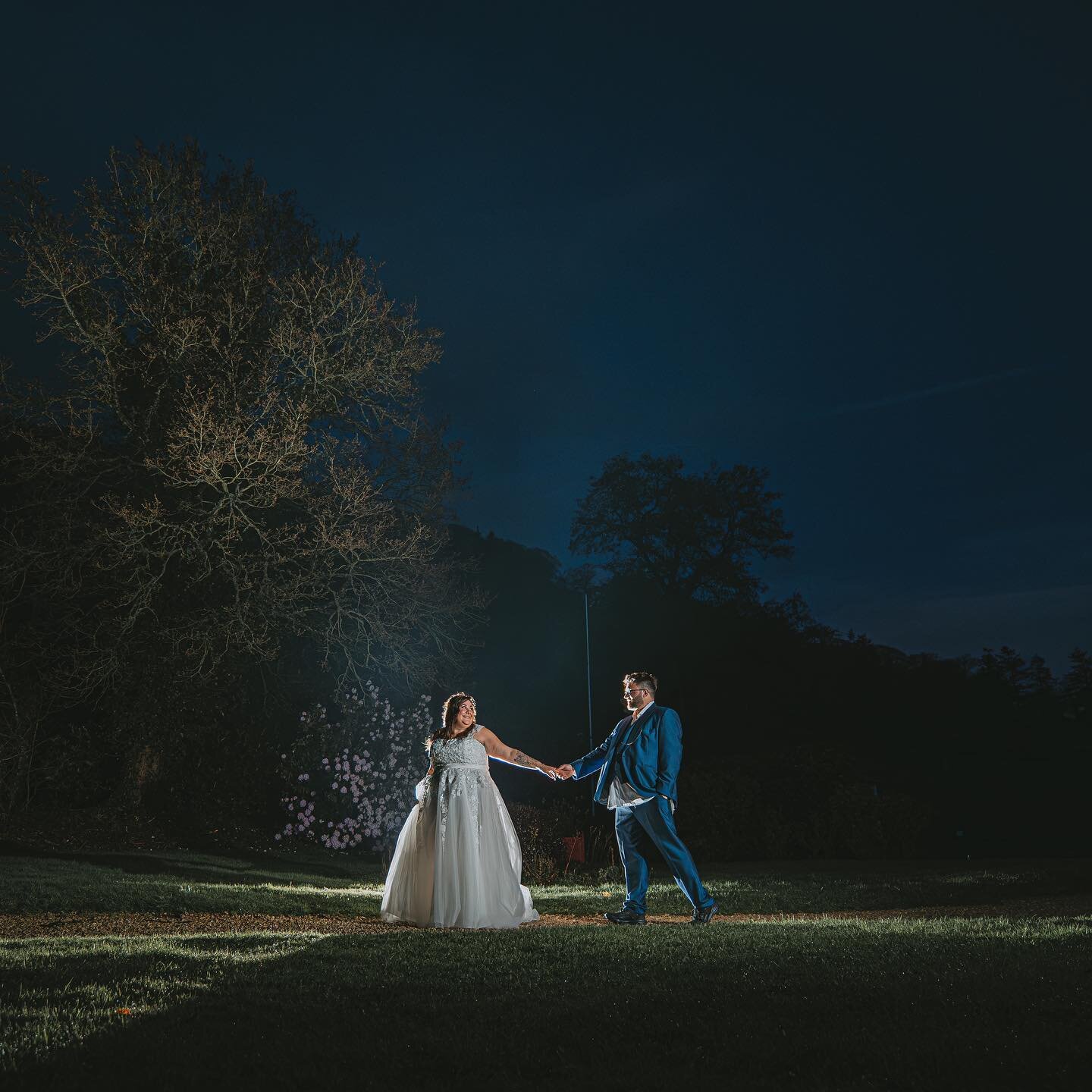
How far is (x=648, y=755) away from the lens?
821 centimetres

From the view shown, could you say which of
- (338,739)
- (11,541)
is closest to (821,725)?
(338,739)

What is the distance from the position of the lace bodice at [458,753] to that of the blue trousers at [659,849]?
1246mm

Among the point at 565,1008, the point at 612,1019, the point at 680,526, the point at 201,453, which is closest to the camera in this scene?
the point at 612,1019

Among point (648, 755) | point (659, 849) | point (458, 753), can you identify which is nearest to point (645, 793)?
point (648, 755)

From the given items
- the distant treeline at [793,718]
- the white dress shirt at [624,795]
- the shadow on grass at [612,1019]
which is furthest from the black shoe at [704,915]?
the distant treeline at [793,718]

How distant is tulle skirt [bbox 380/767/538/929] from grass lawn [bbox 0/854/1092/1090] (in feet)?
2.58

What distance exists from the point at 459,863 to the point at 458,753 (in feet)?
2.99

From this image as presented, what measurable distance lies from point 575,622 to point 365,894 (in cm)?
1646

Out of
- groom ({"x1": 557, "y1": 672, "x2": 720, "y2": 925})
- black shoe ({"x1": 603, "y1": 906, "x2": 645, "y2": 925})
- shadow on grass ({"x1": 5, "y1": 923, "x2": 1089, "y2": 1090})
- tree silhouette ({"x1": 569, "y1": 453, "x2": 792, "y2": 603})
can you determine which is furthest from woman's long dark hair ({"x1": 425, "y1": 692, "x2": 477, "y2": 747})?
tree silhouette ({"x1": 569, "y1": 453, "x2": 792, "y2": 603})

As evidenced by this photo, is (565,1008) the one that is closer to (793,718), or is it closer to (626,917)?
(626,917)

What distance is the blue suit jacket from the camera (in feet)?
26.8

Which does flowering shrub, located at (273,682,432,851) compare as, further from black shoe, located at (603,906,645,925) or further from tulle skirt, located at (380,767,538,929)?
black shoe, located at (603,906,645,925)

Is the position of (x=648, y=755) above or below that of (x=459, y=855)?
above

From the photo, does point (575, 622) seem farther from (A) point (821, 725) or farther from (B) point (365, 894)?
(B) point (365, 894)
